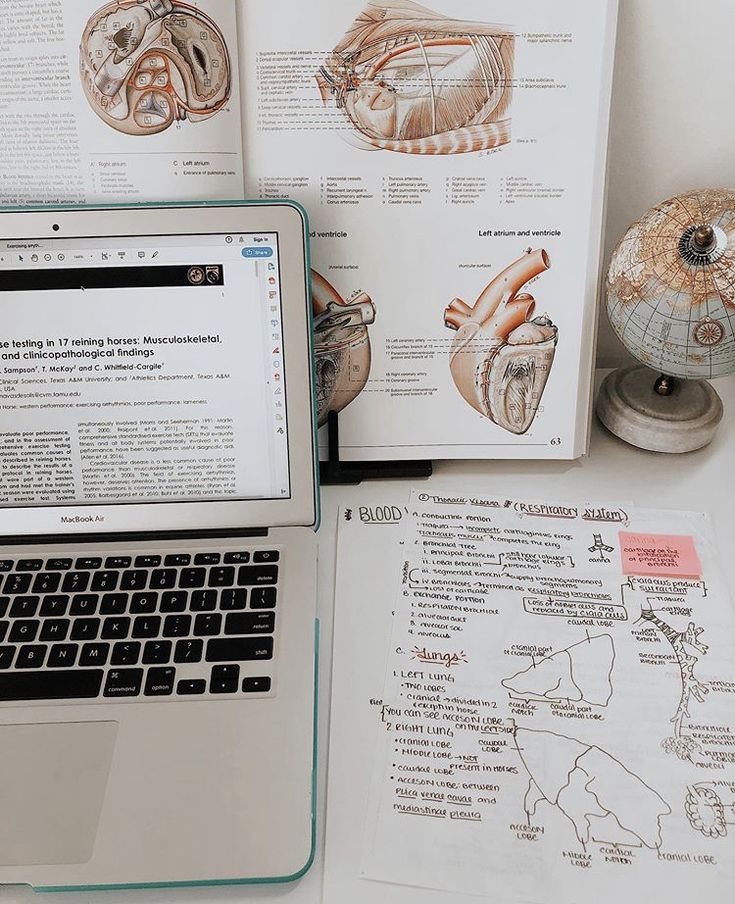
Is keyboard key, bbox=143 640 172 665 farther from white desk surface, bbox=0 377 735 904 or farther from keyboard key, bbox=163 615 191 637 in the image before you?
white desk surface, bbox=0 377 735 904

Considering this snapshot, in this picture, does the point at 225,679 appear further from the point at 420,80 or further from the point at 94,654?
the point at 420,80

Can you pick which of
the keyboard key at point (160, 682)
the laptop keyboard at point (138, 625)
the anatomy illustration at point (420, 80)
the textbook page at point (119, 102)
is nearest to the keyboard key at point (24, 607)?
the laptop keyboard at point (138, 625)

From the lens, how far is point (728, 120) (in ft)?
2.51

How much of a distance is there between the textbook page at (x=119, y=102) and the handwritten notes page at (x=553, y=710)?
335mm

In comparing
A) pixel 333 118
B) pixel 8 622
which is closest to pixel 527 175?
pixel 333 118

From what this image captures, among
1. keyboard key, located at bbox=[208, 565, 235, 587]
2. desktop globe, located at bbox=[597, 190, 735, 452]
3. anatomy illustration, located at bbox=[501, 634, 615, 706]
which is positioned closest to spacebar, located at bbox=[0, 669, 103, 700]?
keyboard key, located at bbox=[208, 565, 235, 587]

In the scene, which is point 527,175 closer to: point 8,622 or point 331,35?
point 331,35

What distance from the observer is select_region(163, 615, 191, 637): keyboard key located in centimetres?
60

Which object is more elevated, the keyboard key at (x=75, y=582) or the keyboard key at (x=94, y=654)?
the keyboard key at (x=75, y=582)

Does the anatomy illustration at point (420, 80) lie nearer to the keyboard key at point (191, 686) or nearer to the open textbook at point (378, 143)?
the open textbook at point (378, 143)

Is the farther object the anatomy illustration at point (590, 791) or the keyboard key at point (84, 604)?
the keyboard key at point (84, 604)

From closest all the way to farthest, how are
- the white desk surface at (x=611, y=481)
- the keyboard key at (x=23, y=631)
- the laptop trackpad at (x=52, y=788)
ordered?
the laptop trackpad at (x=52, y=788), the keyboard key at (x=23, y=631), the white desk surface at (x=611, y=481)

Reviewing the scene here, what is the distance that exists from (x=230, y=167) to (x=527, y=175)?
24 centimetres

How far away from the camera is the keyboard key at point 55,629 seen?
0.60 m
